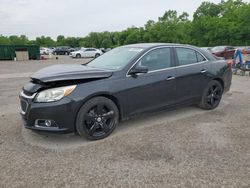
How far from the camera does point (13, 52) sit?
27.9 meters

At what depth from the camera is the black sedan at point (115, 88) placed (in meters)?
3.64

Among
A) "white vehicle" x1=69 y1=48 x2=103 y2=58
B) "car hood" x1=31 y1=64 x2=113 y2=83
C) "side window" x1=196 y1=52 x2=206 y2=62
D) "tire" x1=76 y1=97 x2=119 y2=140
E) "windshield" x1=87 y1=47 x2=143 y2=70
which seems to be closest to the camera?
"car hood" x1=31 y1=64 x2=113 y2=83

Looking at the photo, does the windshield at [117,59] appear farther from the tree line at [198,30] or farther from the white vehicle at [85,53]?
the tree line at [198,30]

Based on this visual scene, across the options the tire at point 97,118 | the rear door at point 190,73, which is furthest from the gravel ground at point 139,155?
the rear door at point 190,73

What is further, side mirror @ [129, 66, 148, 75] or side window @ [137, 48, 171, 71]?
side window @ [137, 48, 171, 71]

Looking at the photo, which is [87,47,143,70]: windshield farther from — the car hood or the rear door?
the rear door

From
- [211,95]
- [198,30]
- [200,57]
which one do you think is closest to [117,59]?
[200,57]

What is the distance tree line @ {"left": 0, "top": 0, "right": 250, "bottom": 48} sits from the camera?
46.1 meters

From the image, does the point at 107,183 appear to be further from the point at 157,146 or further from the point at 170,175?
the point at 157,146

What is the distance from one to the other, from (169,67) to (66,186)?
9.68ft

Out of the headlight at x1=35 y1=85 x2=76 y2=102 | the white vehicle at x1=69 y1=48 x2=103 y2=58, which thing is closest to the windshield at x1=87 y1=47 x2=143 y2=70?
the headlight at x1=35 y1=85 x2=76 y2=102

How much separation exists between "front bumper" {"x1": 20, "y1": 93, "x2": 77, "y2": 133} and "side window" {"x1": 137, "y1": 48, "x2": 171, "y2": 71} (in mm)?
1490

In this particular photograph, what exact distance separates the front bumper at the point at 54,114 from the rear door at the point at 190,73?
224 centimetres

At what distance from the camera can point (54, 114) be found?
3.57 metres
